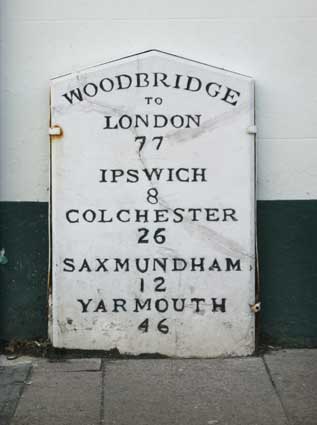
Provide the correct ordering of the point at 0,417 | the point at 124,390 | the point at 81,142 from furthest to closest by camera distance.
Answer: the point at 81,142 < the point at 124,390 < the point at 0,417

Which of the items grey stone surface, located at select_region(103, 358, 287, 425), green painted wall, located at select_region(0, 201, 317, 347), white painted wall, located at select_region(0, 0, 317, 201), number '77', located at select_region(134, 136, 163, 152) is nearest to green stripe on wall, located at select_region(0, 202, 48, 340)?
green painted wall, located at select_region(0, 201, 317, 347)

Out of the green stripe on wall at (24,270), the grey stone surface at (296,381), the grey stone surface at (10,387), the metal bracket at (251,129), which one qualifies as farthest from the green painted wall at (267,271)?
the metal bracket at (251,129)

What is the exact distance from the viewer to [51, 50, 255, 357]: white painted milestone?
5.48 meters

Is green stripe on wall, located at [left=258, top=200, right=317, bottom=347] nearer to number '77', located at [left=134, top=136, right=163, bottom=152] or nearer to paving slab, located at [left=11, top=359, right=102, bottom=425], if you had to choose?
number '77', located at [left=134, top=136, right=163, bottom=152]

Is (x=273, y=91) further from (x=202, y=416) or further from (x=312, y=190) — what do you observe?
(x=202, y=416)

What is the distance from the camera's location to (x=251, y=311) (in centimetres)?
556

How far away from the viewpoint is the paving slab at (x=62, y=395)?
4.64 meters

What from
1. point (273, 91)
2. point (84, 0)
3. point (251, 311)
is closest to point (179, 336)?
point (251, 311)

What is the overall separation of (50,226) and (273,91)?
182 centimetres

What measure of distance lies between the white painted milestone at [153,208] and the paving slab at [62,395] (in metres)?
0.24

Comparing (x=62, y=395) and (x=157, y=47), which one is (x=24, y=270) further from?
(x=157, y=47)

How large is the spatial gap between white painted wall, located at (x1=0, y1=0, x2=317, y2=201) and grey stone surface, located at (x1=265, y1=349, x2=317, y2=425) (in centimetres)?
133

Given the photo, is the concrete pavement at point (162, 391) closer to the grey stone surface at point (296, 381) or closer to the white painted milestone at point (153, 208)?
the grey stone surface at point (296, 381)

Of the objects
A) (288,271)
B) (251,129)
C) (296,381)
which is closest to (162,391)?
(296,381)
